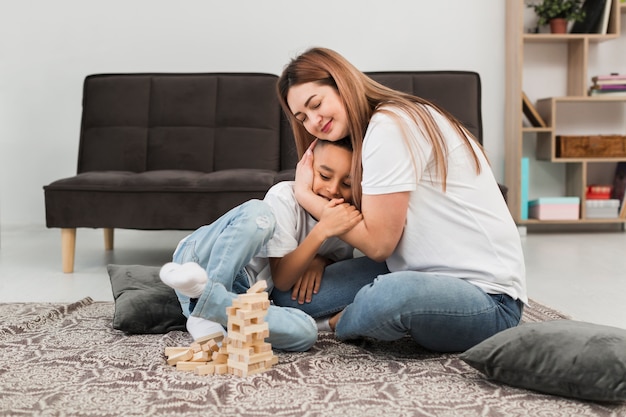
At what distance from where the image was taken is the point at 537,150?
4.80 m

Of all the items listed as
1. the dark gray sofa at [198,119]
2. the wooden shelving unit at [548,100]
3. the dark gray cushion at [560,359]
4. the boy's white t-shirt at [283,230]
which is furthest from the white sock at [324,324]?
the wooden shelving unit at [548,100]

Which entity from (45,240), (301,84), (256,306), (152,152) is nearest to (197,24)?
(152,152)

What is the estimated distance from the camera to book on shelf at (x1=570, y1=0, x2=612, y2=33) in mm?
4478

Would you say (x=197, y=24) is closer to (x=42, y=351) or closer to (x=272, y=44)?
(x=272, y=44)

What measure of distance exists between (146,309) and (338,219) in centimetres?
64

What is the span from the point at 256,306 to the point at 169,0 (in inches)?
137

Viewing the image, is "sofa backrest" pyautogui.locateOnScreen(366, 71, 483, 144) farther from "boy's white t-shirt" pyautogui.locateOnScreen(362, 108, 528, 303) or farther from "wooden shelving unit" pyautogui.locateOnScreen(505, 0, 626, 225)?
"boy's white t-shirt" pyautogui.locateOnScreen(362, 108, 528, 303)

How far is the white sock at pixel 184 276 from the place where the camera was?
5.09 feet

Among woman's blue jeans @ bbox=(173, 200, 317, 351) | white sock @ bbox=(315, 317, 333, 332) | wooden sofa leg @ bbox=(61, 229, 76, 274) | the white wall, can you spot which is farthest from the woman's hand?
the white wall

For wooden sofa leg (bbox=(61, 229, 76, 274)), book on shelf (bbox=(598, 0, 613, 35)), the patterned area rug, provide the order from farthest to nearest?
book on shelf (bbox=(598, 0, 613, 35)), wooden sofa leg (bbox=(61, 229, 76, 274)), the patterned area rug

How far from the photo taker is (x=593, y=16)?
14.8 ft

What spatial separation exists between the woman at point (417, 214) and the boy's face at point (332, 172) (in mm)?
50

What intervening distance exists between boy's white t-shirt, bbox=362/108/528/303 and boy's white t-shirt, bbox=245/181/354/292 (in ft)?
0.87

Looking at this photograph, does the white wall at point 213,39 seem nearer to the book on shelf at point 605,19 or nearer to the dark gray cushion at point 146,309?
the book on shelf at point 605,19
